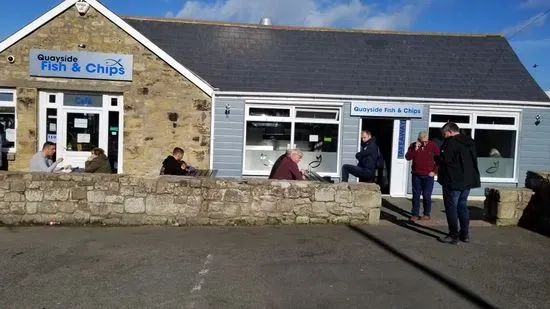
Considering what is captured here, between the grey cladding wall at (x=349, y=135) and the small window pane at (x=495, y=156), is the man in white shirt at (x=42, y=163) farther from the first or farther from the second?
the small window pane at (x=495, y=156)

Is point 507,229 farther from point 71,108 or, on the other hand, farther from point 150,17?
point 150,17

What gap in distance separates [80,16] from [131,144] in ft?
11.2

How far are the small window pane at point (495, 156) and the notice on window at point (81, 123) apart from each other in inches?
411

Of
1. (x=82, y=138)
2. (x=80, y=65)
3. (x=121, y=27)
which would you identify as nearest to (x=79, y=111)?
(x=82, y=138)

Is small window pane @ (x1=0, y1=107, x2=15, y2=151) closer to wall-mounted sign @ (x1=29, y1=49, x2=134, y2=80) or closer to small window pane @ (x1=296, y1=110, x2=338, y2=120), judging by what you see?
wall-mounted sign @ (x1=29, y1=49, x2=134, y2=80)

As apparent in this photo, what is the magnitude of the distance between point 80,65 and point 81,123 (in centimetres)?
149

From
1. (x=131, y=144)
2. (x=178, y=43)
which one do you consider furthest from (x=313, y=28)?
(x=131, y=144)

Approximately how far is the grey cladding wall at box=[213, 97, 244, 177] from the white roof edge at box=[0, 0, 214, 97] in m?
0.57

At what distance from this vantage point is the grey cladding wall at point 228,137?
43.7ft

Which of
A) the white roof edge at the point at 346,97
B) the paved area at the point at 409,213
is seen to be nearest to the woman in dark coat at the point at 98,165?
the white roof edge at the point at 346,97

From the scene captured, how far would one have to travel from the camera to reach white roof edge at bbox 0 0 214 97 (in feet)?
41.4

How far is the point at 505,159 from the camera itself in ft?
46.1

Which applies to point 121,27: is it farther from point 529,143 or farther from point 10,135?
point 529,143

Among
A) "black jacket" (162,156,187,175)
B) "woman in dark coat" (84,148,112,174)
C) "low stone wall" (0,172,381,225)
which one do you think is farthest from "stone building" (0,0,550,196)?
"low stone wall" (0,172,381,225)
